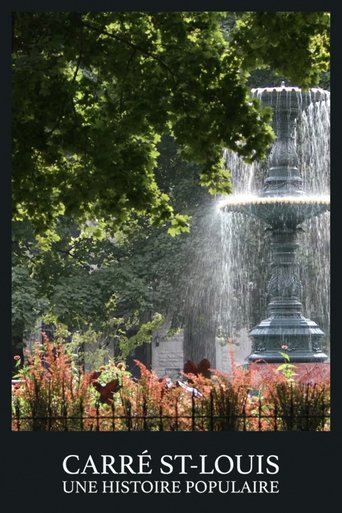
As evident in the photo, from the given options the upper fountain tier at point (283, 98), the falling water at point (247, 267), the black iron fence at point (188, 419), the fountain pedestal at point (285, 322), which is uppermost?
the upper fountain tier at point (283, 98)

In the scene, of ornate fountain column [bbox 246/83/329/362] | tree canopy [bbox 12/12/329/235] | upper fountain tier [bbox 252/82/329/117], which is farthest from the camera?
upper fountain tier [bbox 252/82/329/117]

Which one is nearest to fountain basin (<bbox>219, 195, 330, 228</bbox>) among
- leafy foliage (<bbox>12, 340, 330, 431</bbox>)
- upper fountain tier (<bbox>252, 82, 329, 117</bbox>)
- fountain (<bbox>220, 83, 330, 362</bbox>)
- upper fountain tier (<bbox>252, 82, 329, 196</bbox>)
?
fountain (<bbox>220, 83, 330, 362</bbox>)

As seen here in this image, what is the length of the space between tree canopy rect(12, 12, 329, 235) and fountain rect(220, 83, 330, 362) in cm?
529

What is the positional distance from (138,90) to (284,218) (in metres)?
6.29

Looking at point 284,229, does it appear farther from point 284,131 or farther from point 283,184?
point 284,131

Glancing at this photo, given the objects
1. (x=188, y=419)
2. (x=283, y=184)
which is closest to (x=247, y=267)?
(x=283, y=184)

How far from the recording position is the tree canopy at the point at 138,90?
39.5 feet

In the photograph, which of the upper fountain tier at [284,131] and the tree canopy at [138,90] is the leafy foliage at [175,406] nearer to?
the tree canopy at [138,90]

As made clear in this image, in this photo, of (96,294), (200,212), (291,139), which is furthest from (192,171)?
(291,139)

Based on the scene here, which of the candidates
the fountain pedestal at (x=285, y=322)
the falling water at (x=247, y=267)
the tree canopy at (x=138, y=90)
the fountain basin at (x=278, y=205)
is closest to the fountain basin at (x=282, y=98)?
the fountain basin at (x=278, y=205)

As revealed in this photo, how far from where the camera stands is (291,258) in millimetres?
18688

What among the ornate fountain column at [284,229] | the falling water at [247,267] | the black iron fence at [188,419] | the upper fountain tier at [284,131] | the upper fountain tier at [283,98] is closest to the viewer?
the black iron fence at [188,419]

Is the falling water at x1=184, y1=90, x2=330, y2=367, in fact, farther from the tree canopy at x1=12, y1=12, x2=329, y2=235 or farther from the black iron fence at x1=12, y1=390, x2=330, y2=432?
the black iron fence at x1=12, y1=390, x2=330, y2=432

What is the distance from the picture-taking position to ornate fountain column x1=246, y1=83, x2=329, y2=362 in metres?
18.1
